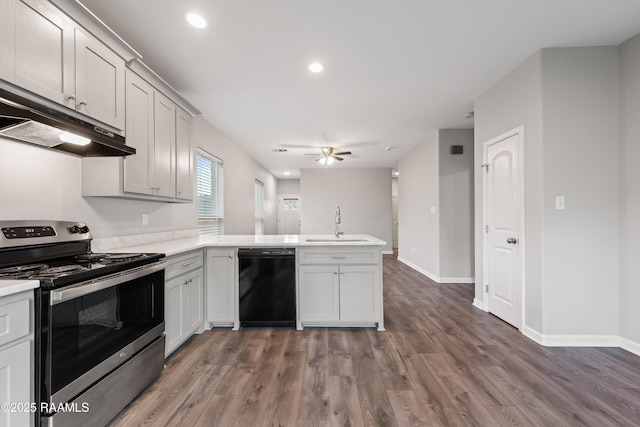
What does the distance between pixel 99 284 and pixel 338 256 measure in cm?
196

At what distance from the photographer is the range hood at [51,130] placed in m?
1.29

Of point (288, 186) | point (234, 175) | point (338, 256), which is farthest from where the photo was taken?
point (288, 186)

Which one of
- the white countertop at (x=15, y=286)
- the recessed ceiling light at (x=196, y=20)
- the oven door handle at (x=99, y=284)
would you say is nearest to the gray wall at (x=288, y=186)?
the recessed ceiling light at (x=196, y=20)

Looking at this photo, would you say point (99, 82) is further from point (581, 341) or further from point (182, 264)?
point (581, 341)

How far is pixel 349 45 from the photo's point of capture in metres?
2.42

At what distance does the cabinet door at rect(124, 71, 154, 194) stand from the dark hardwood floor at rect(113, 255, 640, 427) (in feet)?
4.92

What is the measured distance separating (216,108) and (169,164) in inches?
57.1

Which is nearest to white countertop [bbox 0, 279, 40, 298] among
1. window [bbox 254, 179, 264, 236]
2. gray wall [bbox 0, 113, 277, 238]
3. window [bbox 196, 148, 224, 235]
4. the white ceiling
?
gray wall [bbox 0, 113, 277, 238]

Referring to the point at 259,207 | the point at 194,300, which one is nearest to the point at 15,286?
the point at 194,300

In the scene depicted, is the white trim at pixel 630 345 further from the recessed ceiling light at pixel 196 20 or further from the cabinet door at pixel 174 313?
the recessed ceiling light at pixel 196 20

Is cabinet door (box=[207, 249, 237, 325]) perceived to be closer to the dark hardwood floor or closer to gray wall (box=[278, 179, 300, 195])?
the dark hardwood floor

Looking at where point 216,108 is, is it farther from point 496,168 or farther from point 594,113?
point 594,113

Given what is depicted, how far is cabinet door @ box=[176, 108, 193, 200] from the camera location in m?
2.81

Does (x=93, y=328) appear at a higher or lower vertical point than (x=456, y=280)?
higher
